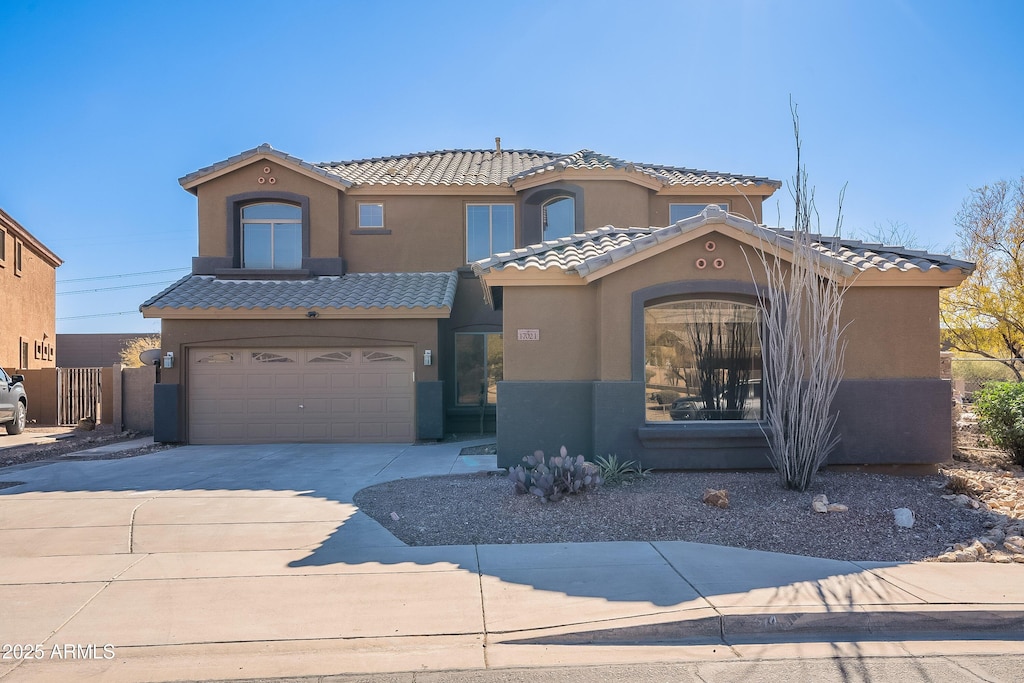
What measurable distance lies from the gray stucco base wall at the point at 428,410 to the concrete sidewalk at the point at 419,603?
24.3ft

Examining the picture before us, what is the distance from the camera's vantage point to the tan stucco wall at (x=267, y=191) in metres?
17.6

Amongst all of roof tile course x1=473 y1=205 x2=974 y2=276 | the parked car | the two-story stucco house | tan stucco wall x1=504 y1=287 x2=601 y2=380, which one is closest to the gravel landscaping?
the two-story stucco house

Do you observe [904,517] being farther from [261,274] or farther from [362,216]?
[261,274]

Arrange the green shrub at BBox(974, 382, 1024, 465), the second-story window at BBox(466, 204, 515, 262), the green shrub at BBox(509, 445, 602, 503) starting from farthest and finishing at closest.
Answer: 1. the second-story window at BBox(466, 204, 515, 262)
2. the green shrub at BBox(974, 382, 1024, 465)
3. the green shrub at BBox(509, 445, 602, 503)

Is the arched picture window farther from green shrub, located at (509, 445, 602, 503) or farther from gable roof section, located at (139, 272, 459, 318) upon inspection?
green shrub, located at (509, 445, 602, 503)

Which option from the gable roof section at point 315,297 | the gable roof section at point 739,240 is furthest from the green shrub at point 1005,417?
the gable roof section at point 315,297

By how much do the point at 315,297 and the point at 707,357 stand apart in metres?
9.34

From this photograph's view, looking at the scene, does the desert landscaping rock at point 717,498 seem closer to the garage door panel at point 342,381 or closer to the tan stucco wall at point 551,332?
the tan stucco wall at point 551,332

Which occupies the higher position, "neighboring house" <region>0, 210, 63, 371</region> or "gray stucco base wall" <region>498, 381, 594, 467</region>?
"neighboring house" <region>0, 210, 63, 371</region>

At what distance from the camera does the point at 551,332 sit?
10.8 m

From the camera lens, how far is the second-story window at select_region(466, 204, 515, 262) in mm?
17969

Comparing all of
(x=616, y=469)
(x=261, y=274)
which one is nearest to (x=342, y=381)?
(x=261, y=274)

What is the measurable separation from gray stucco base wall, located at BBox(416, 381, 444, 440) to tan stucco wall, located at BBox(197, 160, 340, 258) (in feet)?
14.9

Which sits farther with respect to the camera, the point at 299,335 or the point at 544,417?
the point at 299,335
